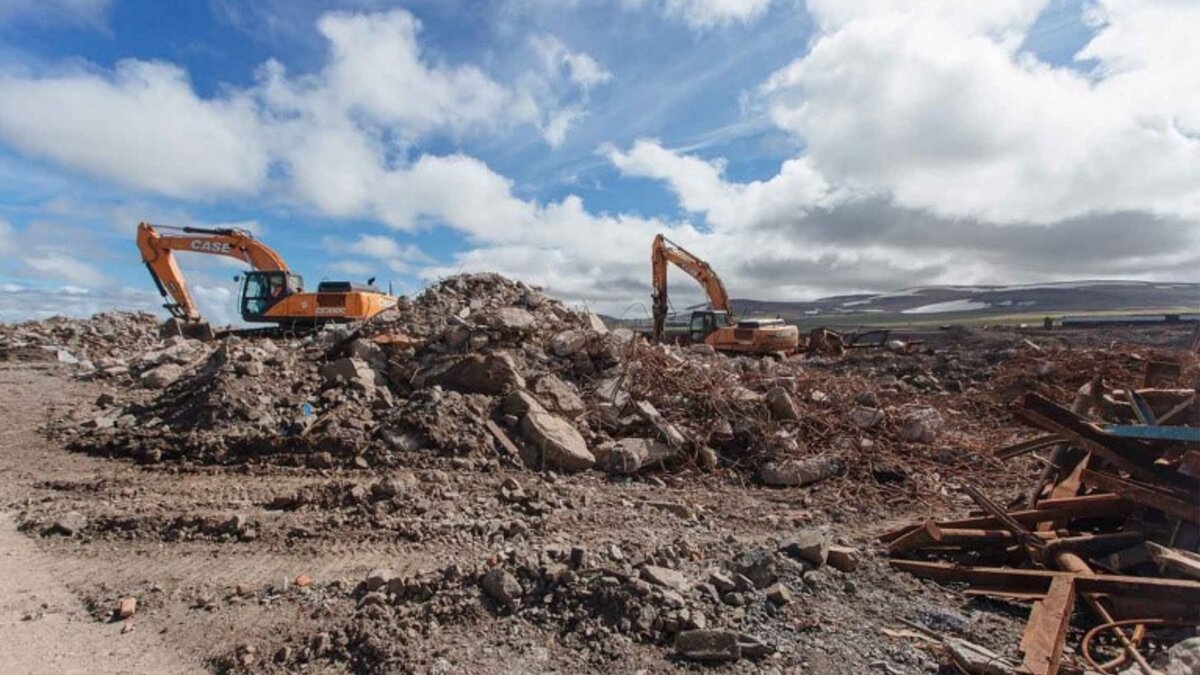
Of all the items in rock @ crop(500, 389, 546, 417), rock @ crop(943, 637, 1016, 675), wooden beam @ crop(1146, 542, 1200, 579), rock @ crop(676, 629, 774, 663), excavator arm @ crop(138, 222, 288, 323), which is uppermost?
excavator arm @ crop(138, 222, 288, 323)

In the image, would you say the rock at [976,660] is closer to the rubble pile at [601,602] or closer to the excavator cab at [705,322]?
the rubble pile at [601,602]

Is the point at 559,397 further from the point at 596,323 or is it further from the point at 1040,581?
the point at 1040,581

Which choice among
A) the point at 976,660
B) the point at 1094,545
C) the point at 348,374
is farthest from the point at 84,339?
the point at 1094,545

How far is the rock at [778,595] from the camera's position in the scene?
3.23m

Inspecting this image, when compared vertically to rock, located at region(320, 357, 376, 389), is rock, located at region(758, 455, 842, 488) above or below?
below

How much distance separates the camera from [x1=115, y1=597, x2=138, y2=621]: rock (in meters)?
3.35

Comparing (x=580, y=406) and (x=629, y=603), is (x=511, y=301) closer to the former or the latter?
(x=580, y=406)

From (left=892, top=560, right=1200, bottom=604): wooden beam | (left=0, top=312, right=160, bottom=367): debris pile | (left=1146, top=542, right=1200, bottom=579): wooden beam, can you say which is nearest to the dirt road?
(left=892, top=560, right=1200, bottom=604): wooden beam

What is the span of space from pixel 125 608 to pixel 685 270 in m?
17.9

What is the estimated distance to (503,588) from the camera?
3.22 metres

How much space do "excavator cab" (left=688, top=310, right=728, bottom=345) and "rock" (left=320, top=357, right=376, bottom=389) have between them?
13226mm

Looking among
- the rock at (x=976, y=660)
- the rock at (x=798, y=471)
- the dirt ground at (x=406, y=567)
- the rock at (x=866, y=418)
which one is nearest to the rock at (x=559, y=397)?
the dirt ground at (x=406, y=567)

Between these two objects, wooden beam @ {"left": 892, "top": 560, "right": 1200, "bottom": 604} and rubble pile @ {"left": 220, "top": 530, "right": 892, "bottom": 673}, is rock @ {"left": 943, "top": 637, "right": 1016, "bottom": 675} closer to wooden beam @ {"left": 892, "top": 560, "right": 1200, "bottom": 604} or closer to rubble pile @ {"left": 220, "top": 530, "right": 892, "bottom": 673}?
rubble pile @ {"left": 220, "top": 530, "right": 892, "bottom": 673}

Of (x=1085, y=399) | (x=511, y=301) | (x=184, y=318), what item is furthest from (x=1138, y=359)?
(x=184, y=318)
